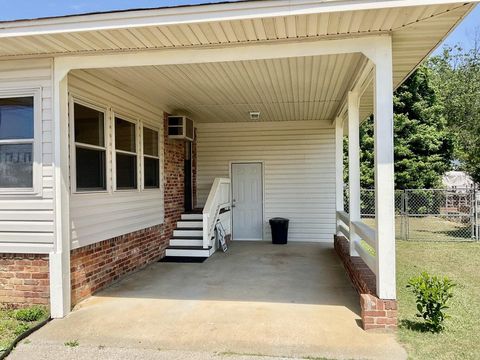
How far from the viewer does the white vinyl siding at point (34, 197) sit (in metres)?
4.78

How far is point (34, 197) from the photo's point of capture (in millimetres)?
4820

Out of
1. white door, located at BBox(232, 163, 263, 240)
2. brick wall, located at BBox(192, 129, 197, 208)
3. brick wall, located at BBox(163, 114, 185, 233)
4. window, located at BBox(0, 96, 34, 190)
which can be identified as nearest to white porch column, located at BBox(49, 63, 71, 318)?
window, located at BBox(0, 96, 34, 190)

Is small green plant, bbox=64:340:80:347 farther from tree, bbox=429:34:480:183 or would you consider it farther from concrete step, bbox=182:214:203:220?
tree, bbox=429:34:480:183

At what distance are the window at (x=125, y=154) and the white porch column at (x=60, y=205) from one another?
1597mm

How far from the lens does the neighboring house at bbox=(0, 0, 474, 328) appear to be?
3947 millimetres

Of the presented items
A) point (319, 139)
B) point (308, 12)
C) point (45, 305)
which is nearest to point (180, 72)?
point (308, 12)

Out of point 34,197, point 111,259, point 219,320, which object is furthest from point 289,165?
point 34,197

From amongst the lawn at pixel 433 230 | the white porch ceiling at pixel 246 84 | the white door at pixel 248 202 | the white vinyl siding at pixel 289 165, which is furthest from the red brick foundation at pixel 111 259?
the lawn at pixel 433 230

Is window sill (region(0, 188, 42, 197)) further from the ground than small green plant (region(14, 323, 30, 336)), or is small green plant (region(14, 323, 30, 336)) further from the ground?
window sill (region(0, 188, 42, 197))

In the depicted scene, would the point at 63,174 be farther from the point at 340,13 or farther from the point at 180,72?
the point at 340,13

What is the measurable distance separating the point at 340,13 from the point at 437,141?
52.7ft

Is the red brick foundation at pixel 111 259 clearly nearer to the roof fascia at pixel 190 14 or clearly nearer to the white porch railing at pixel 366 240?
the roof fascia at pixel 190 14

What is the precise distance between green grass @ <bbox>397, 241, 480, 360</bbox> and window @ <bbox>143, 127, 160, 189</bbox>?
4.88 metres

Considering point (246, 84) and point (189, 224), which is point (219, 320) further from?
point (189, 224)
